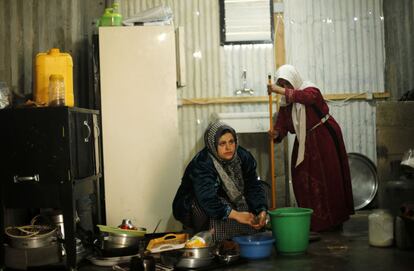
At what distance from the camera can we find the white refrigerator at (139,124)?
14.2 ft

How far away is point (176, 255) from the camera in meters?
3.22

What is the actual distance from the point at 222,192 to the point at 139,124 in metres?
1.02

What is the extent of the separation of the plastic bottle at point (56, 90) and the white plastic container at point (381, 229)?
2.28 meters

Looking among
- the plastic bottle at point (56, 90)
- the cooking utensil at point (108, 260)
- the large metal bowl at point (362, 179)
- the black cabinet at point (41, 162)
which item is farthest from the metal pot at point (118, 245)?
the large metal bowl at point (362, 179)

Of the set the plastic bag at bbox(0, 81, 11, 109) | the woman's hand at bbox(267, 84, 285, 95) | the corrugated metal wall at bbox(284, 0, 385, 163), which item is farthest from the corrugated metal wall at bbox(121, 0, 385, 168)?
the plastic bag at bbox(0, 81, 11, 109)

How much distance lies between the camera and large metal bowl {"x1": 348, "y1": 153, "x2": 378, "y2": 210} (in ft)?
17.2

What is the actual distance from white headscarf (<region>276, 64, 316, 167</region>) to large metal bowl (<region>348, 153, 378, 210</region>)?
1111mm

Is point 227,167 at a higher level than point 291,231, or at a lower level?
higher

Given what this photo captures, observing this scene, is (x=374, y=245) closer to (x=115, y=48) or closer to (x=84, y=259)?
(x=84, y=259)

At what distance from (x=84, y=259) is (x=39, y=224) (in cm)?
41

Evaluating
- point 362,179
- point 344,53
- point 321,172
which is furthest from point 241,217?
→ point 344,53

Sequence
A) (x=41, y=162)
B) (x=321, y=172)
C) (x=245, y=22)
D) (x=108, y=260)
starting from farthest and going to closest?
(x=245, y=22), (x=321, y=172), (x=108, y=260), (x=41, y=162)

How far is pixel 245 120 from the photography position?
5.13m

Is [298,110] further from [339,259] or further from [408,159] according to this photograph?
[339,259]
